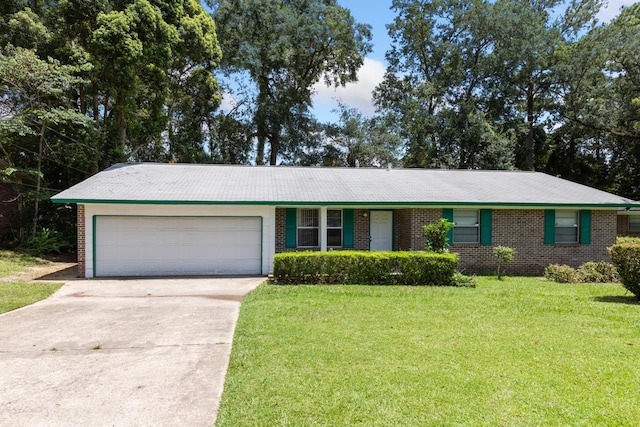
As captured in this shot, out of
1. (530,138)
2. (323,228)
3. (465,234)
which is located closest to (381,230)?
(323,228)

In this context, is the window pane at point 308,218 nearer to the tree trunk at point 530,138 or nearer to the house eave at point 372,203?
the house eave at point 372,203

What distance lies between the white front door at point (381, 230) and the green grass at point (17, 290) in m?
9.43

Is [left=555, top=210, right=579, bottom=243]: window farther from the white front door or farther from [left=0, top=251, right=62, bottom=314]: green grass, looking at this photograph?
[left=0, top=251, right=62, bottom=314]: green grass

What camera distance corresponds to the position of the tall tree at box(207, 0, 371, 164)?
27.5 meters

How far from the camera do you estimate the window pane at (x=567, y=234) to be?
47.1 ft

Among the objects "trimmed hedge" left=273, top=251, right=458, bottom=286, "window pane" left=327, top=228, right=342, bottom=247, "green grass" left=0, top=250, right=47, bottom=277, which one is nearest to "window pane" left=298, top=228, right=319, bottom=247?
"window pane" left=327, top=228, right=342, bottom=247

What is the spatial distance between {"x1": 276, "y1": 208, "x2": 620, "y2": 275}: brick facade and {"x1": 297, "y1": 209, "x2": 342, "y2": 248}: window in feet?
2.04

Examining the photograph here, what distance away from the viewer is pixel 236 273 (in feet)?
42.1

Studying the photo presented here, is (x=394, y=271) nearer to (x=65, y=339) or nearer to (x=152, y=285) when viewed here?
(x=152, y=285)

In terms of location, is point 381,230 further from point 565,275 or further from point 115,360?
point 115,360

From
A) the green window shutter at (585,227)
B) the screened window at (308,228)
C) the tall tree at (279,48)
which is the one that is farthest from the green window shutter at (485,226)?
the tall tree at (279,48)

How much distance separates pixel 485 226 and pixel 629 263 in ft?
16.6

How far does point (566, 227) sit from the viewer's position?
47.3 ft

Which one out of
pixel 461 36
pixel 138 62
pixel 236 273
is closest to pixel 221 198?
pixel 236 273
